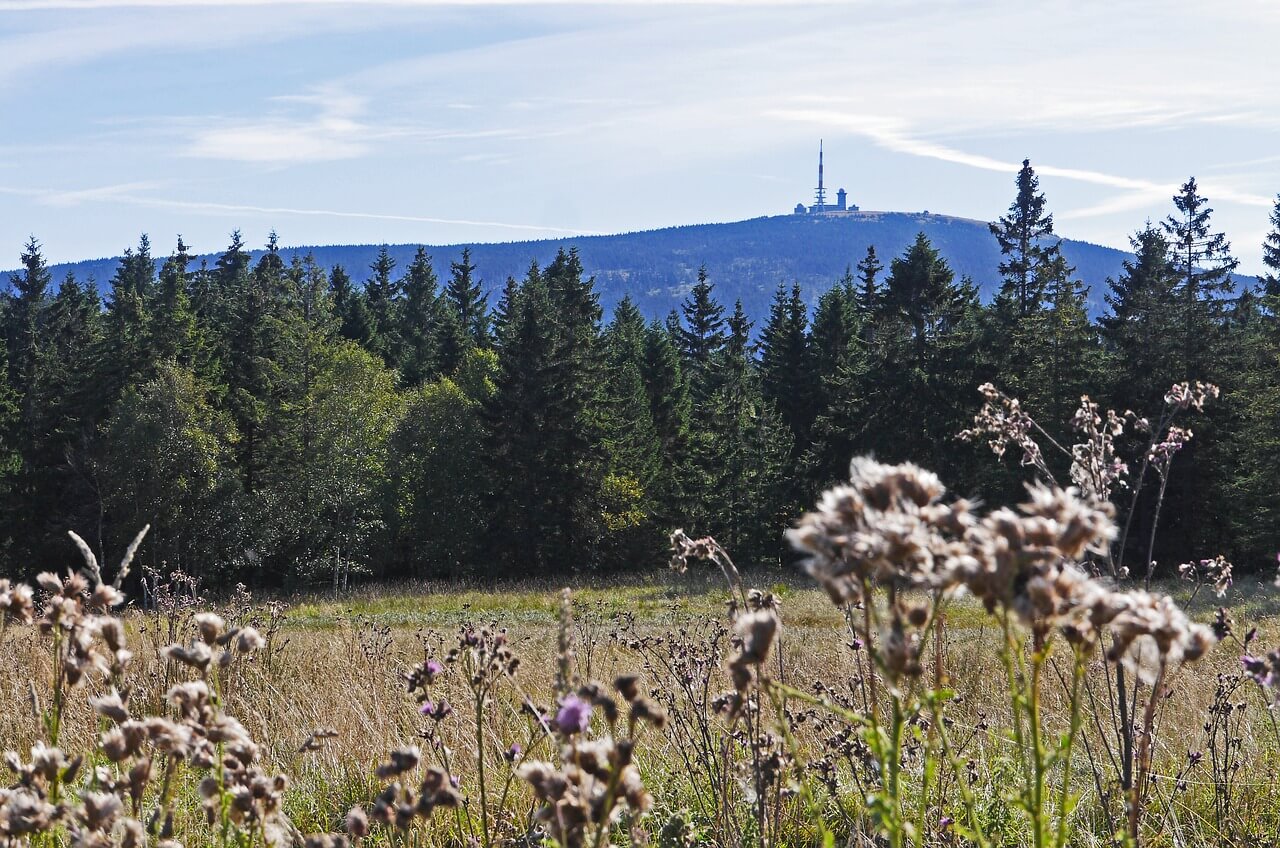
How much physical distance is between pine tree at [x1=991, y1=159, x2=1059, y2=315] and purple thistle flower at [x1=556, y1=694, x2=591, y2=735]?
39926 mm

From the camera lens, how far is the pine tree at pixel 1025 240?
39844mm

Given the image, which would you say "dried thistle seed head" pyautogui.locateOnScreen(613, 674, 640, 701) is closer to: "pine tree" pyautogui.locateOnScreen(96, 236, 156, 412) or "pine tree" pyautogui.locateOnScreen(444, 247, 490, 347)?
"pine tree" pyautogui.locateOnScreen(96, 236, 156, 412)

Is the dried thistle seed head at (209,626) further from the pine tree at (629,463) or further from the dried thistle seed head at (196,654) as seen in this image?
the pine tree at (629,463)

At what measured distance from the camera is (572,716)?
157 cm

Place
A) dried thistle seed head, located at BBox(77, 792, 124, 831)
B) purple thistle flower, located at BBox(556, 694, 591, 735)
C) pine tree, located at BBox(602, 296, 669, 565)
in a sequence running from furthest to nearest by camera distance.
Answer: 1. pine tree, located at BBox(602, 296, 669, 565)
2. dried thistle seed head, located at BBox(77, 792, 124, 831)
3. purple thistle flower, located at BBox(556, 694, 591, 735)

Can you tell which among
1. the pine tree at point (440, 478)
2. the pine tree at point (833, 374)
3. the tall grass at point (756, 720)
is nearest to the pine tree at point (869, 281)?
the pine tree at point (833, 374)

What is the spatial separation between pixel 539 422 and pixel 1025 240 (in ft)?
67.4

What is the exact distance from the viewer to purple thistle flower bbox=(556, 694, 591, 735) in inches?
60.9

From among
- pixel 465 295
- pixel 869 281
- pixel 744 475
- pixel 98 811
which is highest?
pixel 465 295

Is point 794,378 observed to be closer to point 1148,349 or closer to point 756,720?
point 1148,349

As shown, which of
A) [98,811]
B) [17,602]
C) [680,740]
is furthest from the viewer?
[680,740]

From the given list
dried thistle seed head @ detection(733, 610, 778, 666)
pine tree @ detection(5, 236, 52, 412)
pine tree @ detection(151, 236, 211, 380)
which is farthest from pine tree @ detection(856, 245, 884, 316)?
dried thistle seed head @ detection(733, 610, 778, 666)

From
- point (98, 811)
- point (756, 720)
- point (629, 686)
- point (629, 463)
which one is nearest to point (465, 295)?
point (629, 463)

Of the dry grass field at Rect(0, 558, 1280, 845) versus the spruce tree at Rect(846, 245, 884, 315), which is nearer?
the dry grass field at Rect(0, 558, 1280, 845)
